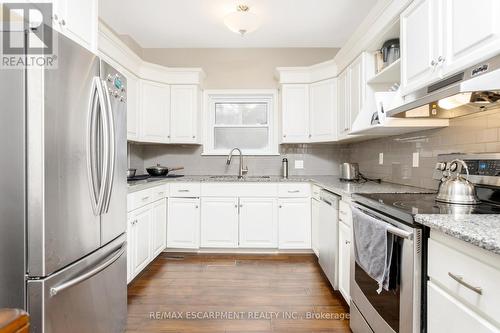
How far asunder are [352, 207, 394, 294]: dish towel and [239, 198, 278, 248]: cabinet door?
5.20 feet

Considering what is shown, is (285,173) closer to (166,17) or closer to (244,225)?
(244,225)

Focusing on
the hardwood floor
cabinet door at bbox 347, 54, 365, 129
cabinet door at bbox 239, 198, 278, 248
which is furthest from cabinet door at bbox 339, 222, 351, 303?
cabinet door at bbox 347, 54, 365, 129

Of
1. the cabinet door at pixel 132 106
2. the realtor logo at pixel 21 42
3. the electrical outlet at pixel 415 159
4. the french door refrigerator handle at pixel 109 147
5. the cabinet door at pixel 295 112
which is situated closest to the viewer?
the realtor logo at pixel 21 42

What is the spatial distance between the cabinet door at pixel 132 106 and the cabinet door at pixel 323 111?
2148 millimetres

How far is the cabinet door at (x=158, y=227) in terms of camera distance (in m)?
2.76

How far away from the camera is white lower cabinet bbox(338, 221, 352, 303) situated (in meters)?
1.93

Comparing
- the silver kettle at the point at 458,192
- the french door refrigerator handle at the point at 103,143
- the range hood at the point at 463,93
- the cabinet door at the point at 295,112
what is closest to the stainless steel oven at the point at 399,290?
the silver kettle at the point at 458,192

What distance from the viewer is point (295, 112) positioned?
3.46 m

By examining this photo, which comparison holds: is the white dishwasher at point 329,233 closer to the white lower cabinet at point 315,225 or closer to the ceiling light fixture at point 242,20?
the white lower cabinet at point 315,225

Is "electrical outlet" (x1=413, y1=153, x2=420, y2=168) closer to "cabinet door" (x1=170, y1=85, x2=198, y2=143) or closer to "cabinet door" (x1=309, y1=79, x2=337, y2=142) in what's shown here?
"cabinet door" (x1=309, y1=79, x2=337, y2=142)

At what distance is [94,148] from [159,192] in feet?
5.39

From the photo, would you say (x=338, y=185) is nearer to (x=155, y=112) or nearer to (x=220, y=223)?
(x=220, y=223)

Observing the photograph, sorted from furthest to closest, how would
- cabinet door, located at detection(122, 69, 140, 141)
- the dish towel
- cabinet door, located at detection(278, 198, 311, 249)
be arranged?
1. cabinet door, located at detection(278, 198, 311, 249)
2. cabinet door, located at detection(122, 69, 140, 141)
3. the dish towel

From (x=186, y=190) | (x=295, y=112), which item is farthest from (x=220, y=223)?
(x=295, y=112)
